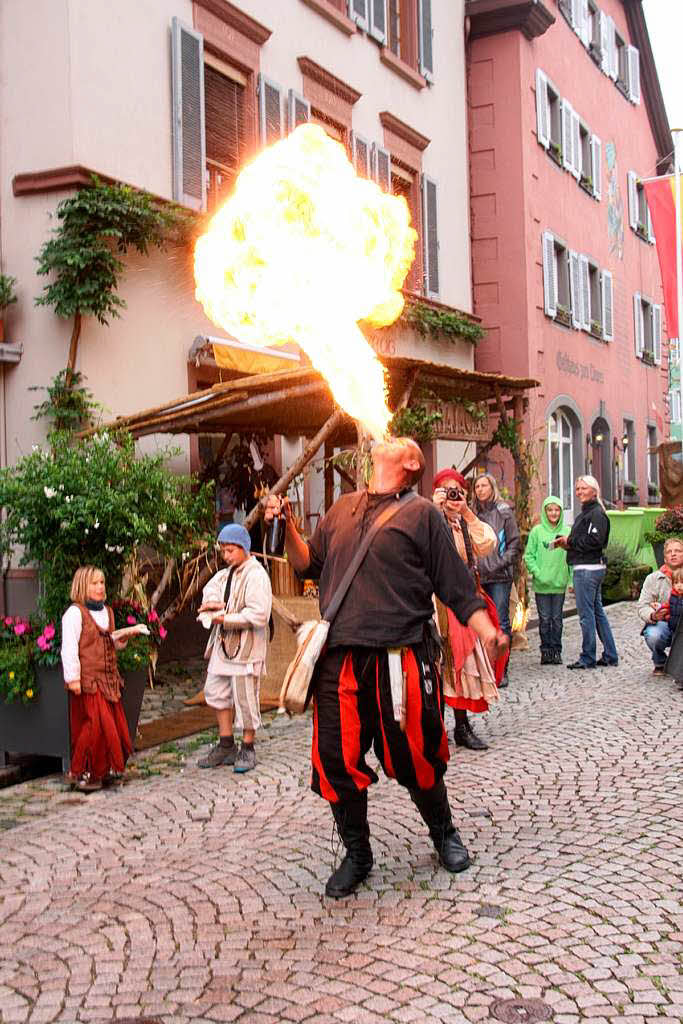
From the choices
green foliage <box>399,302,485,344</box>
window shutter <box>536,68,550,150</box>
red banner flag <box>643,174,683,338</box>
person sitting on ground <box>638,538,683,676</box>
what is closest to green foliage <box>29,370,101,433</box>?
person sitting on ground <box>638,538,683,676</box>

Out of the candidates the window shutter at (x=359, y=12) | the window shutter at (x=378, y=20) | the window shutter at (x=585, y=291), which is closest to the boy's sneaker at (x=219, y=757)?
the window shutter at (x=359, y=12)

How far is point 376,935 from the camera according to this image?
13.9 feet

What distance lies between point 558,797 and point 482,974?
2.46 m

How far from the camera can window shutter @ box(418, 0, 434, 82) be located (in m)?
17.6

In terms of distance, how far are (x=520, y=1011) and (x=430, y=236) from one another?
1539 centimetres

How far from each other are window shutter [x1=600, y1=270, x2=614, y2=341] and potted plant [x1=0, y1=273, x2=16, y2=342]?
17036 mm

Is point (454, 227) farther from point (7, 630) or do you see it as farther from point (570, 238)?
point (7, 630)

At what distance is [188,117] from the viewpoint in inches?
483

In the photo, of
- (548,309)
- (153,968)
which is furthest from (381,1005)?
(548,309)

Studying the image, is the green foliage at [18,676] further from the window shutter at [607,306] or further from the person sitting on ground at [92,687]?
the window shutter at [607,306]

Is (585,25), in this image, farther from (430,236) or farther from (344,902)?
(344,902)

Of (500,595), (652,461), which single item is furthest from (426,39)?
(652,461)

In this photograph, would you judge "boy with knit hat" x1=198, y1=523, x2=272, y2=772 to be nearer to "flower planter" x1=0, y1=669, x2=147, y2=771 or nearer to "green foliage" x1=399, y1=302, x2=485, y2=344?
"flower planter" x1=0, y1=669, x2=147, y2=771

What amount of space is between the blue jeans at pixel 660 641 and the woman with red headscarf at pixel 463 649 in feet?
9.66
